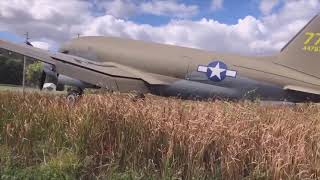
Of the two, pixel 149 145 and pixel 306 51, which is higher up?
pixel 306 51

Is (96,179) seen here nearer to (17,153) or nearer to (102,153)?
(102,153)

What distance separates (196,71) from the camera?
65.2 feet

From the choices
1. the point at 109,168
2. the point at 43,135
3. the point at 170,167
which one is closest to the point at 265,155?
the point at 170,167

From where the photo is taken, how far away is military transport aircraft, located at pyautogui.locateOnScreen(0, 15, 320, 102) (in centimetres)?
1861

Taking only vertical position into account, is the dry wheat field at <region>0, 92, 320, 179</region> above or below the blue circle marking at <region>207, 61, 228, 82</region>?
below

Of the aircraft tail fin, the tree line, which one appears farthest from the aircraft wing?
the tree line

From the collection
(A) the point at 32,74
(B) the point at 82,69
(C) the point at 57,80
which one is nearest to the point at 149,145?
(B) the point at 82,69

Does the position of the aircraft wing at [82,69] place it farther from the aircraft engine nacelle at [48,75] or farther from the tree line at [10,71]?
the tree line at [10,71]

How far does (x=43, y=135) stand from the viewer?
311 inches

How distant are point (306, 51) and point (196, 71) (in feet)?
15.5

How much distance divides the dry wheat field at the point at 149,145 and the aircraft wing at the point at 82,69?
10.1m

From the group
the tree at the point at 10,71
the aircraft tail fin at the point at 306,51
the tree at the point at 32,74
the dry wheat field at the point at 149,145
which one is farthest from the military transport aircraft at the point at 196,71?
the tree at the point at 32,74

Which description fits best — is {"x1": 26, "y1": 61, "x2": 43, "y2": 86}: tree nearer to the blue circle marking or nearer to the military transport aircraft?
the military transport aircraft

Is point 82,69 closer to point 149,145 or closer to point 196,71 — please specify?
point 196,71
